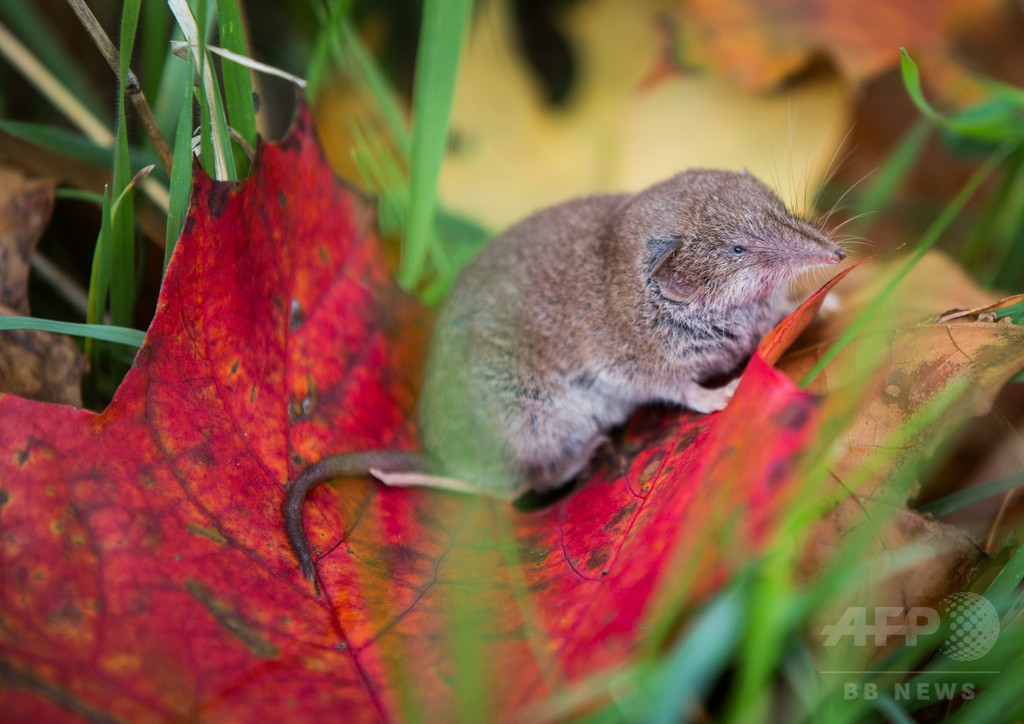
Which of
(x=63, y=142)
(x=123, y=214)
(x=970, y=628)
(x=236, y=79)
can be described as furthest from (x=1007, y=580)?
(x=63, y=142)

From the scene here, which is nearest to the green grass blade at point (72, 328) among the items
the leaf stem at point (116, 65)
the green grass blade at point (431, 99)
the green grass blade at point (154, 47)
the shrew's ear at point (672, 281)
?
the leaf stem at point (116, 65)

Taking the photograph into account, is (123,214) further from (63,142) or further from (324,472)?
(324,472)

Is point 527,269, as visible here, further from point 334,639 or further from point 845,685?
point 845,685

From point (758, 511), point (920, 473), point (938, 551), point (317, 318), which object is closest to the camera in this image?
point (758, 511)

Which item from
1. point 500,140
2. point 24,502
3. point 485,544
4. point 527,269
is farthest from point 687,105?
point 24,502

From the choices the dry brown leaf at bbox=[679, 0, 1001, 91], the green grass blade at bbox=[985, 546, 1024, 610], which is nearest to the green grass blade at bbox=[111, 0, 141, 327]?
the dry brown leaf at bbox=[679, 0, 1001, 91]

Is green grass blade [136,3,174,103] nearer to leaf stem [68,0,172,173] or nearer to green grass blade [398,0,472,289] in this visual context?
leaf stem [68,0,172,173]

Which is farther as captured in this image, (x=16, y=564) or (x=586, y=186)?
(x=586, y=186)
